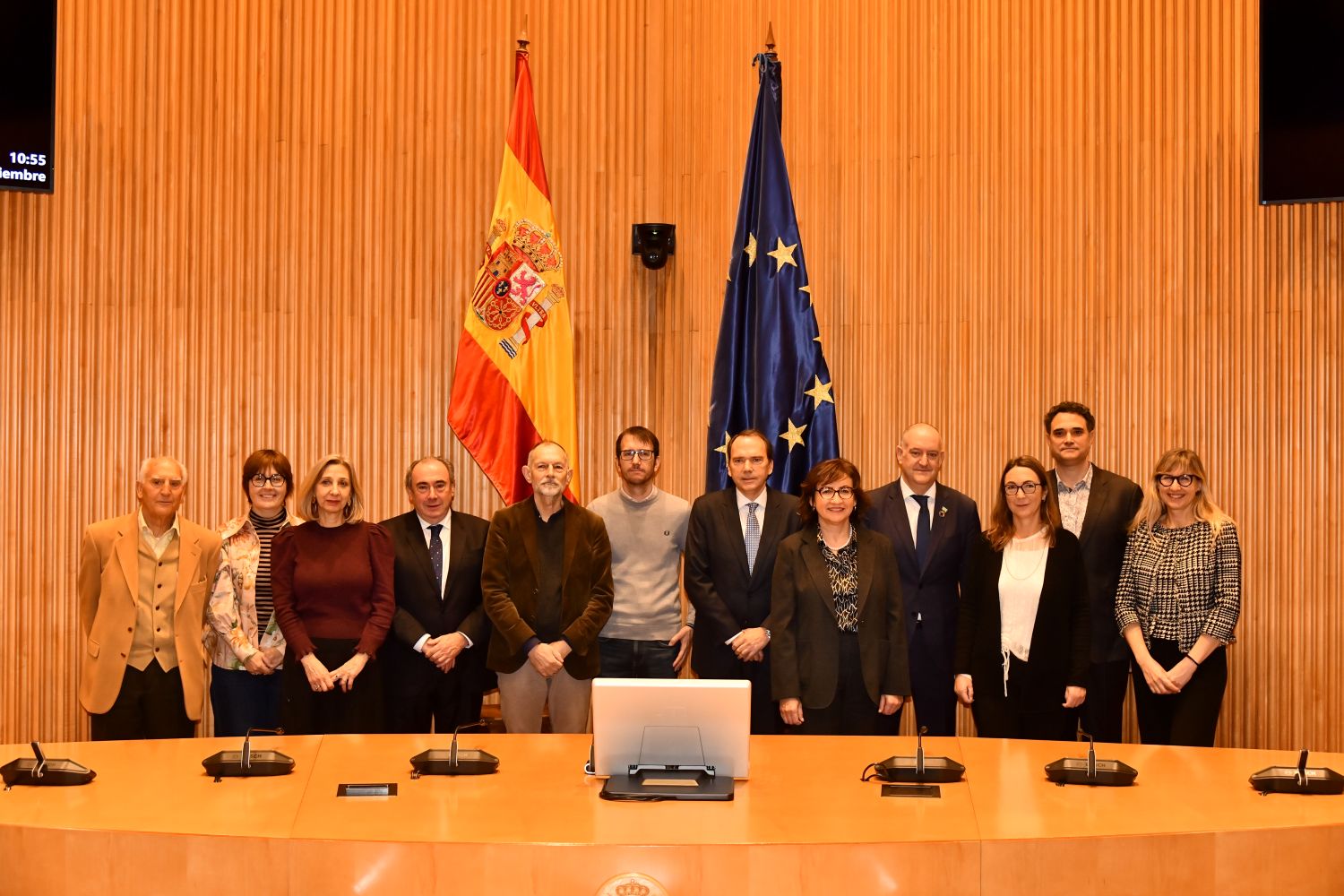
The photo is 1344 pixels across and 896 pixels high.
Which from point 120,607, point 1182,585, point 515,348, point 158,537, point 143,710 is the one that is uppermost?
point 515,348

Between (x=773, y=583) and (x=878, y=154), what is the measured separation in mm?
2446

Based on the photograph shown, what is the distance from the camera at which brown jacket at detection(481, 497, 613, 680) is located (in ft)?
14.4

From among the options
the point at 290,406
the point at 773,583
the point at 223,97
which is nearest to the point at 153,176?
the point at 223,97

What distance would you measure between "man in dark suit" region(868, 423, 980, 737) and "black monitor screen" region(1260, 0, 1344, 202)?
5.80 ft

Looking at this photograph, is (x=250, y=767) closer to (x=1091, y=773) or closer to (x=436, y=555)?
(x=436, y=555)

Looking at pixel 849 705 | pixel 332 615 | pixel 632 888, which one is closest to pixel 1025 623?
pixel 849 705

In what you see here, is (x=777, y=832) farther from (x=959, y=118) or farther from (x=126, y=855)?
(x=959, y=118)

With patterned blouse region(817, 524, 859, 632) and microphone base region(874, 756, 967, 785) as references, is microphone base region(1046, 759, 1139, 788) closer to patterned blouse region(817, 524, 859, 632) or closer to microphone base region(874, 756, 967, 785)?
microphone base region(874, 756, 967, 785)

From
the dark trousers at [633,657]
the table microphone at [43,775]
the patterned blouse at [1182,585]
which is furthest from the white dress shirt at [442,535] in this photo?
the patterned blouse at [1182,585]

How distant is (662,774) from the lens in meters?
3.02

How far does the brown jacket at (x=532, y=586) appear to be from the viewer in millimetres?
4398

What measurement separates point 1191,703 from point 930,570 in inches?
37.6

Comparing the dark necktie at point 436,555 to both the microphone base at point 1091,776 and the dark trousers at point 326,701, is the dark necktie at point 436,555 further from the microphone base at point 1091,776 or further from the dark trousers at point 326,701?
the microphone base at point 1091,776

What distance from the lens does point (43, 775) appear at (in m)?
3.01
